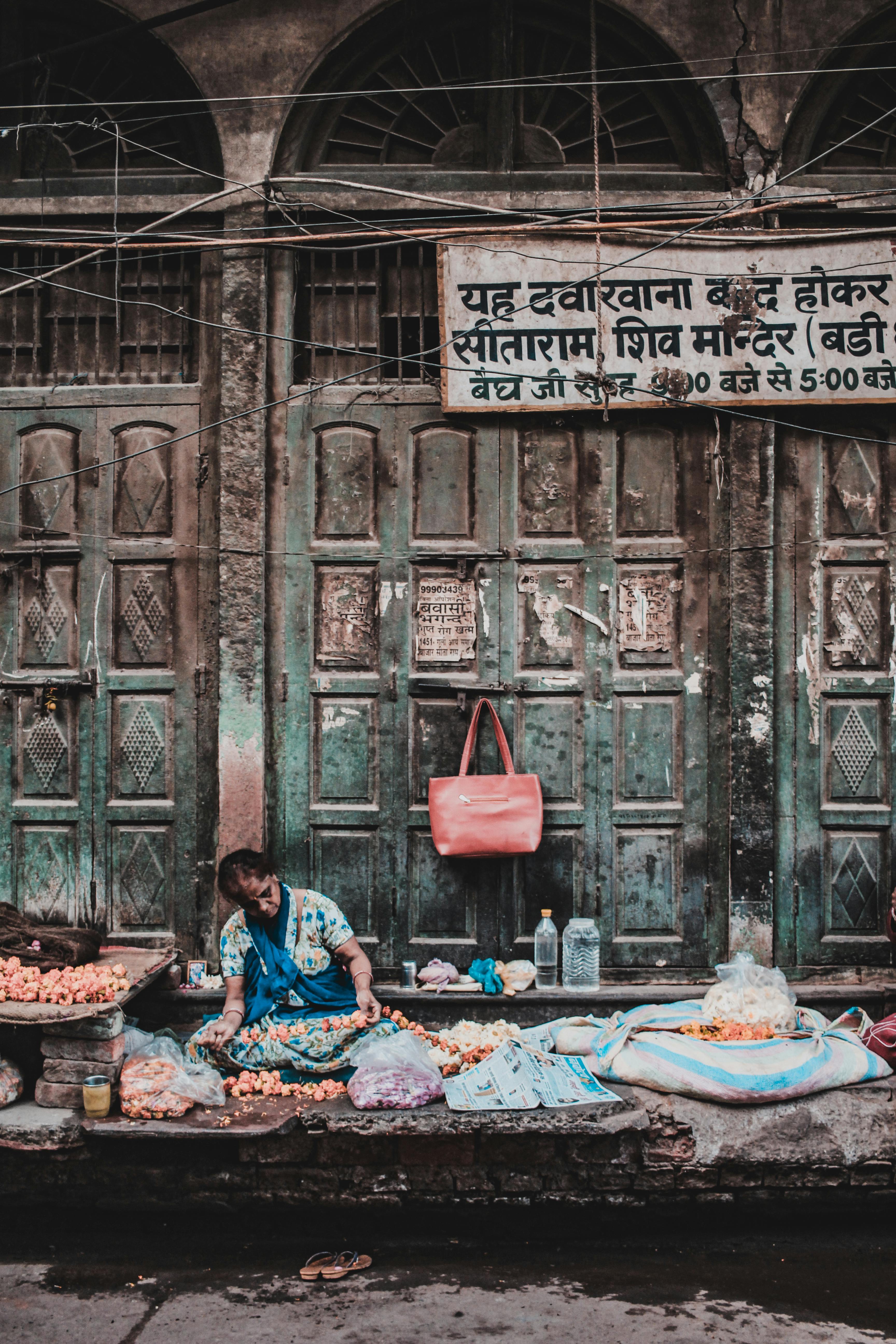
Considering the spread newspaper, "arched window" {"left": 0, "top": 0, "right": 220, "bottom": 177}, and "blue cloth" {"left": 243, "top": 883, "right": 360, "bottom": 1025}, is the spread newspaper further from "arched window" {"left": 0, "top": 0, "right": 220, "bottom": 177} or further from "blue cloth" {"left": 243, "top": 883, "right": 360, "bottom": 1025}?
"arched window" {"left": 0, "top": 0, "right": 220, "bottom": 177}

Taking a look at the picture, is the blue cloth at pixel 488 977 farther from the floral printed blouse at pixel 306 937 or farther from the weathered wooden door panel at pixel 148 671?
the weathered wooden door panel at pixel 148 671

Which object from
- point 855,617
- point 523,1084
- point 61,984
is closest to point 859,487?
point 855,617

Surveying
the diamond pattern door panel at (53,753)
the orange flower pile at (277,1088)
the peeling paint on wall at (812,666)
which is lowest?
the orange flower pile at (277,1088)

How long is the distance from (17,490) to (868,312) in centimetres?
423

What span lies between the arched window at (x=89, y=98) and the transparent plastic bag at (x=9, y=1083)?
4.21m

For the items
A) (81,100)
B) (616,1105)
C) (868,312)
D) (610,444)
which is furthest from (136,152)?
(616,1105)

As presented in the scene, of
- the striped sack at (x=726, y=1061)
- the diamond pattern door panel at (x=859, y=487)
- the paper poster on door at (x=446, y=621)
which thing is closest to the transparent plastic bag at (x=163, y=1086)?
the striped sack at (x=726, y=1061)

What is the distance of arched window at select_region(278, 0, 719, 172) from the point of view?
4879 mm

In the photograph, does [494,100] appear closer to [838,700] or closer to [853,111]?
[853,111]

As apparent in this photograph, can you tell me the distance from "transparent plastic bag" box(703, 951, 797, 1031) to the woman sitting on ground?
1454 millimetres

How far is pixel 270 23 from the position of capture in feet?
15.9

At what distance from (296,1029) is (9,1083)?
3.78 feet

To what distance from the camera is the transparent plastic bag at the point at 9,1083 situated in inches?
157

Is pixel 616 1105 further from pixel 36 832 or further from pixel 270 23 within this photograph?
pixel 270 23
